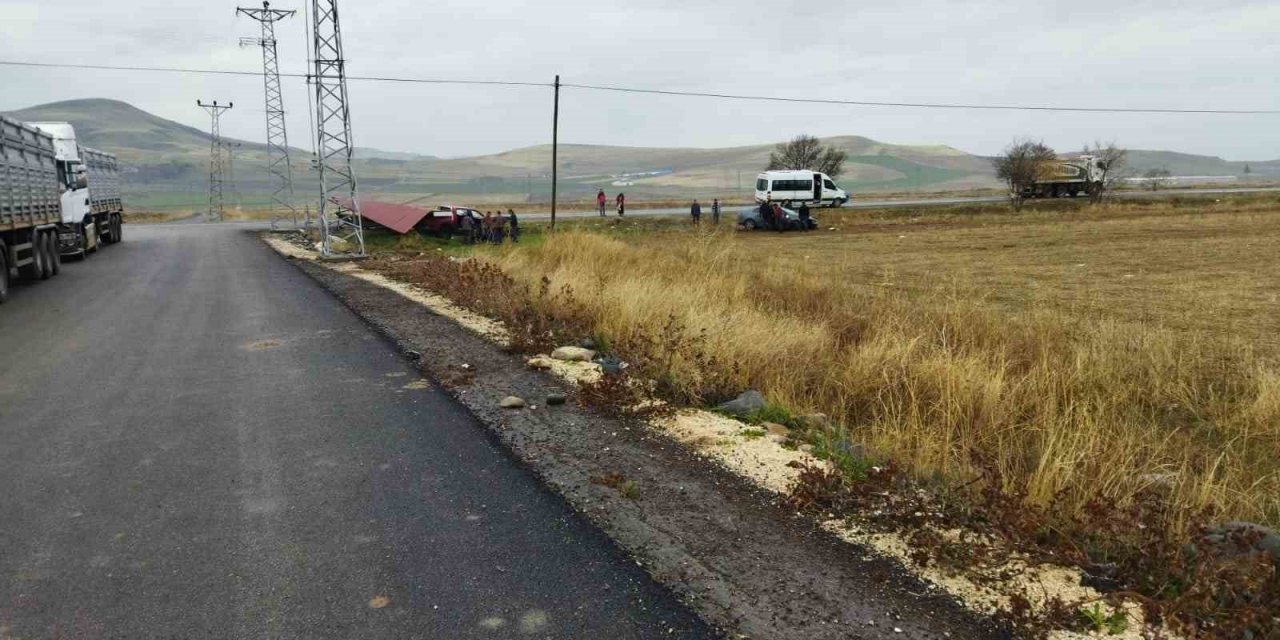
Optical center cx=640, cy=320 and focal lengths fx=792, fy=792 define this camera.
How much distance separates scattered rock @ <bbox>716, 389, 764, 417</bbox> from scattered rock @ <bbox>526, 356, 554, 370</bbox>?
2238 millimetres

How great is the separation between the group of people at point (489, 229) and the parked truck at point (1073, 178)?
3592cm

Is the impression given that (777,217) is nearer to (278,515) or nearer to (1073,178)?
(1073,178)

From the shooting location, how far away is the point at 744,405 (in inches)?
270

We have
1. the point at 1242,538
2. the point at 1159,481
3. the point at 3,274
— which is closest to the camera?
the point at 1242,538

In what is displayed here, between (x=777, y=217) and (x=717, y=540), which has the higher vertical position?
(x=777, y=217)

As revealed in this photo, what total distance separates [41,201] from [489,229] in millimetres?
11820

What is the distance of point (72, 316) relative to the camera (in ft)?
40.6

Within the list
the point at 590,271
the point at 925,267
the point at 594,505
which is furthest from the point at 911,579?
the point at 925,267

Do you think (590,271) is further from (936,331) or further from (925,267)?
(925,267)

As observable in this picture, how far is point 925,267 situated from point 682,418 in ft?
51.8

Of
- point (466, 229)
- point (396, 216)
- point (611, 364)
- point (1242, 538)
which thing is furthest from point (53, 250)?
point (1242, 538)

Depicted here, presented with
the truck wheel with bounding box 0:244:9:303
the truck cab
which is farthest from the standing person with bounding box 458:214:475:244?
the truck wheel with bounding box 0:244:9:303

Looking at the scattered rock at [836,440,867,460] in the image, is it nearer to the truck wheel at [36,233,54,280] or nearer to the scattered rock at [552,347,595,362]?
the scattered rock at [552,347,595,362]

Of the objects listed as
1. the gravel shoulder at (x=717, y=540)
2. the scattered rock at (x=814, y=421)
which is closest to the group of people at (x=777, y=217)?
the gravel shoulder at (x=717, y=540)
